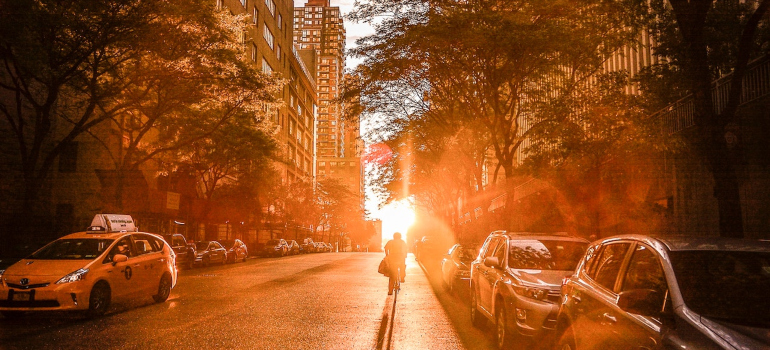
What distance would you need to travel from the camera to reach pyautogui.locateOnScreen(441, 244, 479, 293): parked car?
15602 millimetres

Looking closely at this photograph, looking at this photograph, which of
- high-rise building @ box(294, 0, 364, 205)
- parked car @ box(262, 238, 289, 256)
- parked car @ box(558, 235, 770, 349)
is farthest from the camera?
high-rise building @ box(294, 0, 364, 205)

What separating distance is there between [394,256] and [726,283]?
11.3 meters

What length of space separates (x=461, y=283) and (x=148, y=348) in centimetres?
929

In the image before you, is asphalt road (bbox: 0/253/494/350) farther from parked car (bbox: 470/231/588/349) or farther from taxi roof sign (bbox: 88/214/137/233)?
taxi roof sign (bbox: 88/214/137/233)

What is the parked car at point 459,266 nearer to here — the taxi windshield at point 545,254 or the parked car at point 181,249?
the taxi windshield at point 545,254

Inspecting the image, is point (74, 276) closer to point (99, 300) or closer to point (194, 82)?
point (99, 300)

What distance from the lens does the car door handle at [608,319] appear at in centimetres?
439

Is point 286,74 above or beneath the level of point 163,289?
above

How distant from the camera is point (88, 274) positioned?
35.0ft

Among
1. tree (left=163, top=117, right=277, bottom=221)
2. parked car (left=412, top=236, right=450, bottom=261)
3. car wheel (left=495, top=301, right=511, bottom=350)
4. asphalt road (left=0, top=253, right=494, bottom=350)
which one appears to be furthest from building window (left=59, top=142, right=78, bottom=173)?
car wheel (left=495, top=301, right=511, bottom=350)

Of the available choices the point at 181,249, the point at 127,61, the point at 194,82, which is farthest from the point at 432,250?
the point at 127,61

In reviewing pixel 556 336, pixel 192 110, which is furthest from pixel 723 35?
pixel 192 110

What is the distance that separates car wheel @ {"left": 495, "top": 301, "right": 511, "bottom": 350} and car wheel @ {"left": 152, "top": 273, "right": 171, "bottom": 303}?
812cm

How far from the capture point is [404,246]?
15.5 meters
